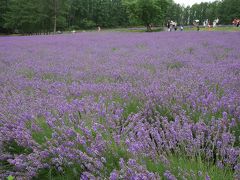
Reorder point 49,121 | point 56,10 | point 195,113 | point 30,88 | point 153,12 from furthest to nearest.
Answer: point 56,10
point 153,12
point 30,88
point 195,113
point 49,121

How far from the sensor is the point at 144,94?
9.73 feet

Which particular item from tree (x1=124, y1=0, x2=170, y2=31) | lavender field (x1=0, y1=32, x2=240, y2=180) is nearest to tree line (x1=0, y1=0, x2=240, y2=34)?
tree (x1=124, y1=0, x2=170, y2=31)

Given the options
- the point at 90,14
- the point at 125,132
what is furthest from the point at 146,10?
the point at 125,132

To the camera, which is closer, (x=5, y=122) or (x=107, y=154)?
(x=107, y=154)

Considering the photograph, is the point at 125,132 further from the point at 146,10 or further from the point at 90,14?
the point at 90,14

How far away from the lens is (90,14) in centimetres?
5341

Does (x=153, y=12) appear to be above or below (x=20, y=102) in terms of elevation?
above

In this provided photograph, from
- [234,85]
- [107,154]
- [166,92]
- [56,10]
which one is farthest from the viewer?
[56,10]

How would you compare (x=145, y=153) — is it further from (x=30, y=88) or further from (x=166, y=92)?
(x=30, y=88)

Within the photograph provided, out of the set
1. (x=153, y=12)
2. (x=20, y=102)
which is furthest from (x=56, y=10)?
(x=20, y=102)

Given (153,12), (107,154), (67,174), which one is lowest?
(67,174)

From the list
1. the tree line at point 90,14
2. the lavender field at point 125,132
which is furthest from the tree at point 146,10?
the lavender field at point 125,132

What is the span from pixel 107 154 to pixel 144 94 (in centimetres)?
129

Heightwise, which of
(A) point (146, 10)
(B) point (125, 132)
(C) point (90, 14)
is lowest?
(B) point (125, 132)
